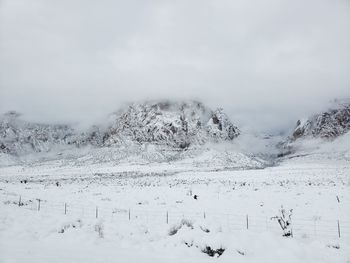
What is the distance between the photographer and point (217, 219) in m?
21.7

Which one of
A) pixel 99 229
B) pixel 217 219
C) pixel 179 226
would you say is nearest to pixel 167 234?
pixel 179 226

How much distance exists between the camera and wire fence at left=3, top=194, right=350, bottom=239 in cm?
1867

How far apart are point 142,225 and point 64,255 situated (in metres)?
6.46

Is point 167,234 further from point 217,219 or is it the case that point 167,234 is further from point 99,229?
point 217,219

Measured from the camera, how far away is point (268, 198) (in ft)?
103

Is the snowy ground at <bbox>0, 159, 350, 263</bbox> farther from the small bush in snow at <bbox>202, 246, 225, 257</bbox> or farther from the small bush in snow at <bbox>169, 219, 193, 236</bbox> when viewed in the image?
the small bush in snow at <bbox>202, 246, 225, 257</bbox>

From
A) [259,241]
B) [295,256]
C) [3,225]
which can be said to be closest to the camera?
[295,256]

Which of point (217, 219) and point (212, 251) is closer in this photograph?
point (212, 251)

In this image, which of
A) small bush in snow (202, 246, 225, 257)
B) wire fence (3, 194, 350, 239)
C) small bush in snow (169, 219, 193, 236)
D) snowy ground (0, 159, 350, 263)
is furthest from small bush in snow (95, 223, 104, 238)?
small bush in snow (202, 246, 225, 257)

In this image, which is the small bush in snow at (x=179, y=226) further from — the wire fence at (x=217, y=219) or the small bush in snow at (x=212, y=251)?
the small bush in snow at (x=212, y=251)

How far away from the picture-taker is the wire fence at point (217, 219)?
1867 centimetres

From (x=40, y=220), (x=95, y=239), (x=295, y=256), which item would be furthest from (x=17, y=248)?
(x=295, y=256)

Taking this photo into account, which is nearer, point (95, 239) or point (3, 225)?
point (95, 239)

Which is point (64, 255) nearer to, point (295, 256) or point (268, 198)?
point (295, 256)
